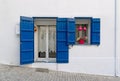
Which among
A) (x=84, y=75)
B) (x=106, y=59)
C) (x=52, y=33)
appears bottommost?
(x=84, y=75)

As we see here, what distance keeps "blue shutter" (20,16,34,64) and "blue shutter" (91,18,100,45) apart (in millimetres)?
3006

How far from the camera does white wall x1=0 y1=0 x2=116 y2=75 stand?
11.1 metres

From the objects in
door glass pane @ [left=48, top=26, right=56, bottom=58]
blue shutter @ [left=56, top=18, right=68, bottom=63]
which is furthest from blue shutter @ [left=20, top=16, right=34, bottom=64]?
blue shutter @ [left=56, top=18, right=68, bottom=63]

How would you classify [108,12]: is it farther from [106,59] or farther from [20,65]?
[20,65]

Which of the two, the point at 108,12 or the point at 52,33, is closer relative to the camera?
the point at 108,12

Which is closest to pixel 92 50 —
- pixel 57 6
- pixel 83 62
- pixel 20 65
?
pixel 83 62

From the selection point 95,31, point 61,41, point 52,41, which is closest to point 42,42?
point 52,41

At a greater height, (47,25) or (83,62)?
(47,25)

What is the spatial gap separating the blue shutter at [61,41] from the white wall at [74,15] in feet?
0.89

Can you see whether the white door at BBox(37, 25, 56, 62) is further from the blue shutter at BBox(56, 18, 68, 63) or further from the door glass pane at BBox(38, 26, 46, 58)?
the blue shutter at BBox(56, 18, 68, 63)

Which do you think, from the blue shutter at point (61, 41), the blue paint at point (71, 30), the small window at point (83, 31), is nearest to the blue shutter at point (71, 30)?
the blue paint at point (71, 30)

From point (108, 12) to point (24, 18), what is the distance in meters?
4.19

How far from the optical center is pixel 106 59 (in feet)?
36.5

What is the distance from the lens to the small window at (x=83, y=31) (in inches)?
449
